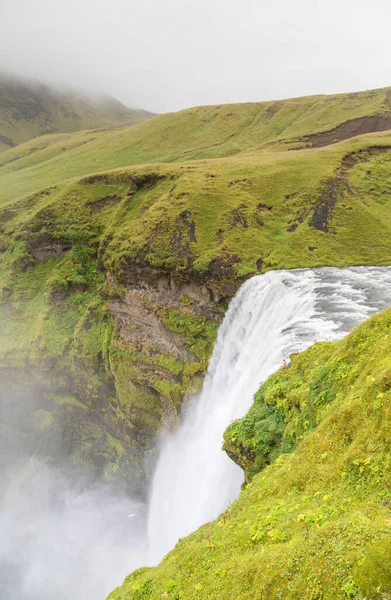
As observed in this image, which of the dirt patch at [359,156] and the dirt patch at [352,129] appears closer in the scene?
the dirt patch at [359,156]

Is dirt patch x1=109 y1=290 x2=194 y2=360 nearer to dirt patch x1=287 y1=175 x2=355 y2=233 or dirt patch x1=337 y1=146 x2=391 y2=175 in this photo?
A: dirt patch x1=287 y1=175 x2=355 y2=233

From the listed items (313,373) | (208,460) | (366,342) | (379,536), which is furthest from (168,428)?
(379,536)

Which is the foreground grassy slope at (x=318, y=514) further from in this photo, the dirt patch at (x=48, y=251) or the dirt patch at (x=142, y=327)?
the dirt patch at (x=48, y=251)

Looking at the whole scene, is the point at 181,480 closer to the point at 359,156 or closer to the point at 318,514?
the point at 318,514

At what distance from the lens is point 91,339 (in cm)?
4300

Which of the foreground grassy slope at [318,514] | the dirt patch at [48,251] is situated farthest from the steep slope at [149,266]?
the foreground grassy slope at [318,514]

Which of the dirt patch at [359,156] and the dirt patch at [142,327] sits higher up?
the dirt patch at [359,156]

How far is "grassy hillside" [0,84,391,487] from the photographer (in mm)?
35906

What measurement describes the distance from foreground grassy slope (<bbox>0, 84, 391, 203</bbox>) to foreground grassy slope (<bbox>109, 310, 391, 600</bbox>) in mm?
67069

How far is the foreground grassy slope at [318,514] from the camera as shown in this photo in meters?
5.94

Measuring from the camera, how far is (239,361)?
87.3 ft

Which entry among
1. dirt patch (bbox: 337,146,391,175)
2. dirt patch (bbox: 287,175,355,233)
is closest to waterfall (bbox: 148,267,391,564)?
dirt patch (bbox: 287,175,355,233)

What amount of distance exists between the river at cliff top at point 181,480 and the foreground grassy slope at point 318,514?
6.61 metres

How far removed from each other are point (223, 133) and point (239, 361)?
8623 centimetres
